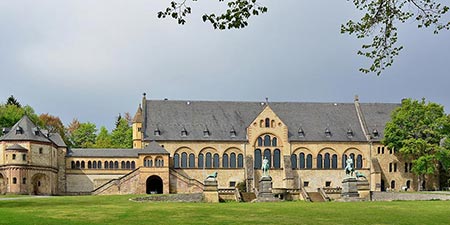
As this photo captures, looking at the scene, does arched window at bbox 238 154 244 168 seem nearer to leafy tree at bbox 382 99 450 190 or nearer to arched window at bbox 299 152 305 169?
arched window at bbox 299 152 305 169

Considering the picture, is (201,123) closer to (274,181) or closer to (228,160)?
(228,160)

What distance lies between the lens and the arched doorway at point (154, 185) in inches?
2968

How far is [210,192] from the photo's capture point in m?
55.8

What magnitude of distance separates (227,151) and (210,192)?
2396cm

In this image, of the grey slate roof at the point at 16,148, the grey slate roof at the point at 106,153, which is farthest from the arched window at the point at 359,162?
the grey slate roof at the point at 16,148

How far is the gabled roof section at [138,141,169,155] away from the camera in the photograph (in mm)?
73688

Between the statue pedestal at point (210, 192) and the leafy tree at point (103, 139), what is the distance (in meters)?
52.1

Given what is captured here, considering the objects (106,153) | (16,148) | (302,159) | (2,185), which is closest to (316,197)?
(302,159)

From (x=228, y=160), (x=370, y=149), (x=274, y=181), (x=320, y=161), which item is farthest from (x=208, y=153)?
(x=370, y=149)

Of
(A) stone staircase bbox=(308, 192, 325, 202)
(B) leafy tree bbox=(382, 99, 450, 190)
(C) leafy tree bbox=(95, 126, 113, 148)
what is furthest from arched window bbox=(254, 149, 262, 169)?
(C) leafy tree bbox=(95, 126, 113, 148)

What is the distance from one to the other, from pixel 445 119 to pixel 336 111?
1603cm

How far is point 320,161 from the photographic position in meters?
80.9

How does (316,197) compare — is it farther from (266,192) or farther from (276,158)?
(276,158)

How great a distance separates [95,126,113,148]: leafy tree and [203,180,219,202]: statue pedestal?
5215cm
